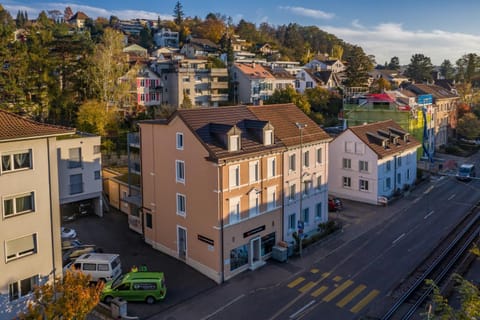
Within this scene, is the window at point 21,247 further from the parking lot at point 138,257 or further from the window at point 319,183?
the window at point 319,183

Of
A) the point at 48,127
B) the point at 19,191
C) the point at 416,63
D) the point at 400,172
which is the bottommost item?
the point at 400,172

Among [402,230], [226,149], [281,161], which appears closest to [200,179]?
[226,149]

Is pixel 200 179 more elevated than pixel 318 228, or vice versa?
pixel 200 179

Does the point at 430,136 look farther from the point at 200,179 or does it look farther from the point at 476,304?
the point at 476,304

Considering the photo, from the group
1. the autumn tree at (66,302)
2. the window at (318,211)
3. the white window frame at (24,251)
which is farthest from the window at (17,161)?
the window at (318,211)

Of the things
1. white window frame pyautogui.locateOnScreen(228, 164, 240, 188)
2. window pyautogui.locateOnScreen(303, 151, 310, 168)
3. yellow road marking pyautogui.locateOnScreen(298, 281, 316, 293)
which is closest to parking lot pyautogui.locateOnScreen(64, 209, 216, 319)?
yellow road marking pyautogui.locateOnScreen(298, 281, 316, 293)

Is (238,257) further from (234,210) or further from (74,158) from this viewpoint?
(74,158)

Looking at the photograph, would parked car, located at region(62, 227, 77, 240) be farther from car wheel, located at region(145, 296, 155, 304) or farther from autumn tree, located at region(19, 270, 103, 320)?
autumn tree, located at region(19, 270, 103, 320)
